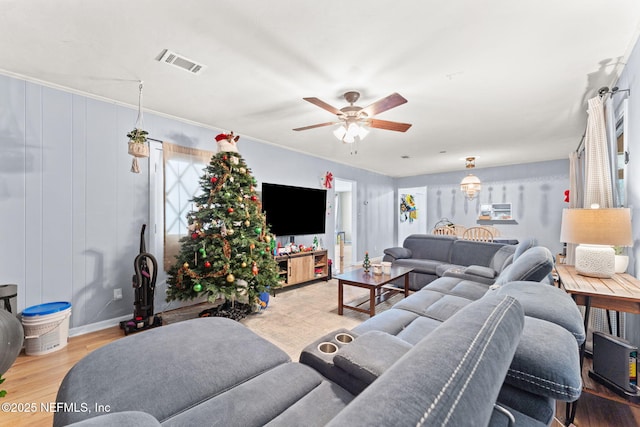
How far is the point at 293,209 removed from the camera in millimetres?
4770

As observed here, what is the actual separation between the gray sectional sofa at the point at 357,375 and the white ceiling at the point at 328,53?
1.71m

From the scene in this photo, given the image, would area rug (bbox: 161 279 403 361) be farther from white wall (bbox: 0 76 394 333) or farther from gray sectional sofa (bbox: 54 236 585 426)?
gray sectional sofa (bbox: 54 236 585 426)

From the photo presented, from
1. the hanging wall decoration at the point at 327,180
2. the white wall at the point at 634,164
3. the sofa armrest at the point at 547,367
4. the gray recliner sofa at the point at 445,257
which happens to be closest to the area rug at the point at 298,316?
the gray recliner sofa at the point at 445,257

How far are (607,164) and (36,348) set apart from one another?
5189 mm

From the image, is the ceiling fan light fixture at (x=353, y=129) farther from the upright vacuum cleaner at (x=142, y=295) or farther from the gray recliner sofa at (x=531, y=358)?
the upright vacuum cleaner at (x=142, y=295)

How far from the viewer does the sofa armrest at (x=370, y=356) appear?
100 centimetres

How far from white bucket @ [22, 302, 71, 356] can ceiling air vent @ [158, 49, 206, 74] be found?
241 centimetres

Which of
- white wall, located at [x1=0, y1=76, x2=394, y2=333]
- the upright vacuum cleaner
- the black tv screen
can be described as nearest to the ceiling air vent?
white wall, located at [x1=0, y1=76, x2=394, y2=333]

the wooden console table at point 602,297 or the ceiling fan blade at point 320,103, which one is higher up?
the ceiling fan blade at point 320,103

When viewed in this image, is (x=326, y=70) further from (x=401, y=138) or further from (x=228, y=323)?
(x=401, y=138)

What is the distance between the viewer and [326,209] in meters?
5.61

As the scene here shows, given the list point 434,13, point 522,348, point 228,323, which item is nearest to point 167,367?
point 228,323

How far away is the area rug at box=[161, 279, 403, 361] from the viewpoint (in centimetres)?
274

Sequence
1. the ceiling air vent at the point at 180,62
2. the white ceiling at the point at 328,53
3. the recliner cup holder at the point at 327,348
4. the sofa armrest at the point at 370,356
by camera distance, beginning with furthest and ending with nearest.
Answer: the ceiling air vent at the point at 180,62 → the white ceiling at the point at 328,53 → the recliner cup holder at the point at 327,348 → the sofa armrest at the point at 370,356
